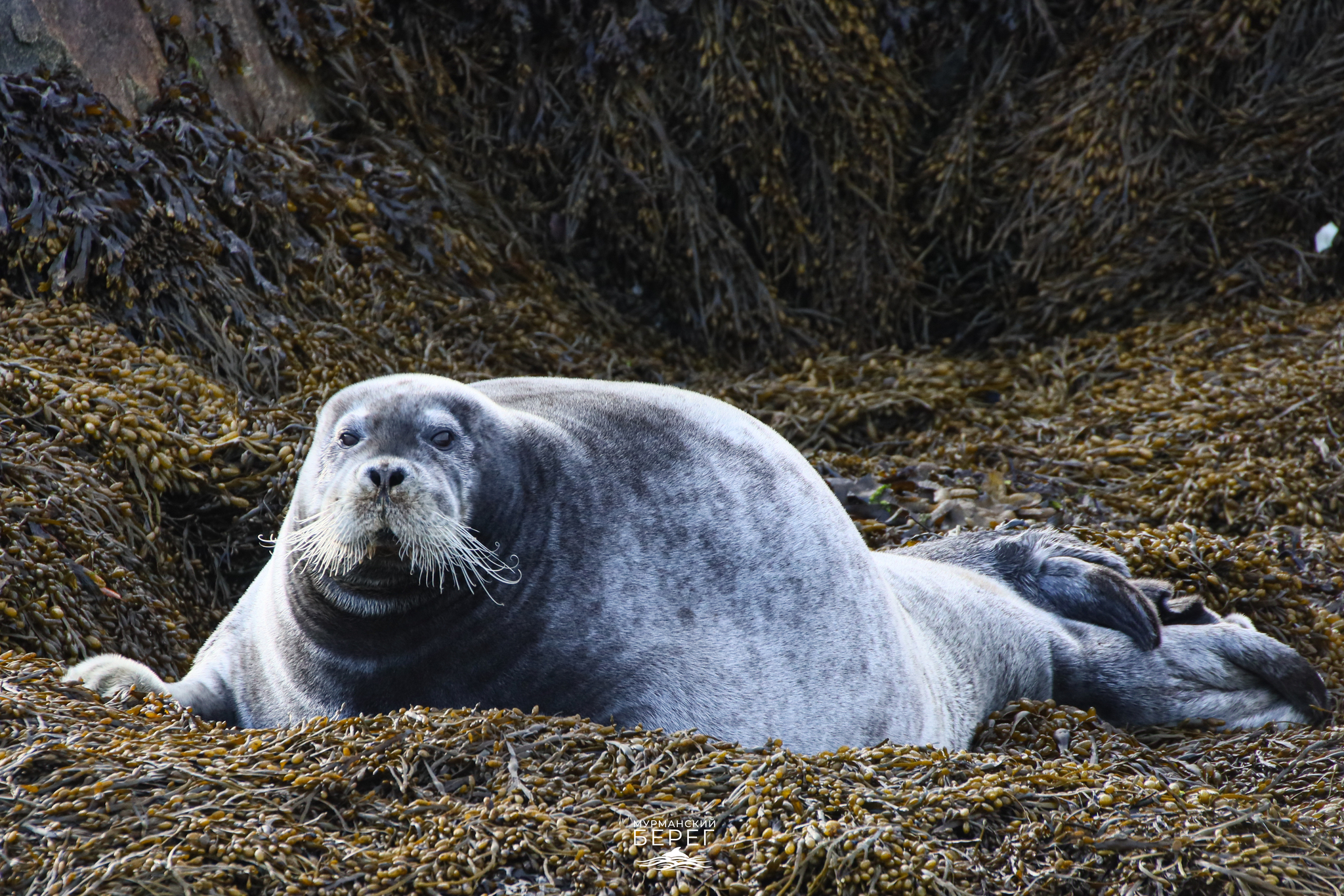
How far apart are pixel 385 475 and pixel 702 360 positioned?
3.93 meters

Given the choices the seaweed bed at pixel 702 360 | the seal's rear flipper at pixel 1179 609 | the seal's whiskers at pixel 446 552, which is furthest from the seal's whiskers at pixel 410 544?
the seal's rear flipper at pixel 1179 609

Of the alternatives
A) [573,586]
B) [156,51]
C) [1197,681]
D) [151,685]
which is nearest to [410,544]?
[573,586]

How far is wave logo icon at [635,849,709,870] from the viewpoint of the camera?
2.37 meters

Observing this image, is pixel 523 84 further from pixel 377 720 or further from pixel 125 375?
pixel 377 720

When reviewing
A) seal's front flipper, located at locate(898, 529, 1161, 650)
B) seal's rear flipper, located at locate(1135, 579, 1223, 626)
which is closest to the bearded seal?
seal's front flipper, located at locate(898, 529, 1161, 650)

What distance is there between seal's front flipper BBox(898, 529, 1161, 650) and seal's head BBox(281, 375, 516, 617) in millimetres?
1877

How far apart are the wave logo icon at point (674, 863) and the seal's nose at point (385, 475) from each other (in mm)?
965

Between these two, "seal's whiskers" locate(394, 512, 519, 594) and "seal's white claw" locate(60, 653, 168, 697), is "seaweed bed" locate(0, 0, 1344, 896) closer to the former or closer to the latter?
"seal's white claw" locate(60, 653, 168, 697)

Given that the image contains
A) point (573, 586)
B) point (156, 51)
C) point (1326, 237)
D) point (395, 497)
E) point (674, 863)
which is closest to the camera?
point (674, 863)

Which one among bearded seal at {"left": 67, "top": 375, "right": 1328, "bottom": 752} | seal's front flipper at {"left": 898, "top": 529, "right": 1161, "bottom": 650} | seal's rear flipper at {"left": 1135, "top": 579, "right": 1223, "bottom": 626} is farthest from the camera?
seal's rear flipper at {"left": 1135, "top": 579, "right": 1223, "bottom": 626}

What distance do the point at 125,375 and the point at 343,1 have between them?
2421mm

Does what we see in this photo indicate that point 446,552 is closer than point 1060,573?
Yes

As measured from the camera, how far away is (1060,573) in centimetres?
420

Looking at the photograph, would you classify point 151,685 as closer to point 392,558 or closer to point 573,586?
point 392,558
